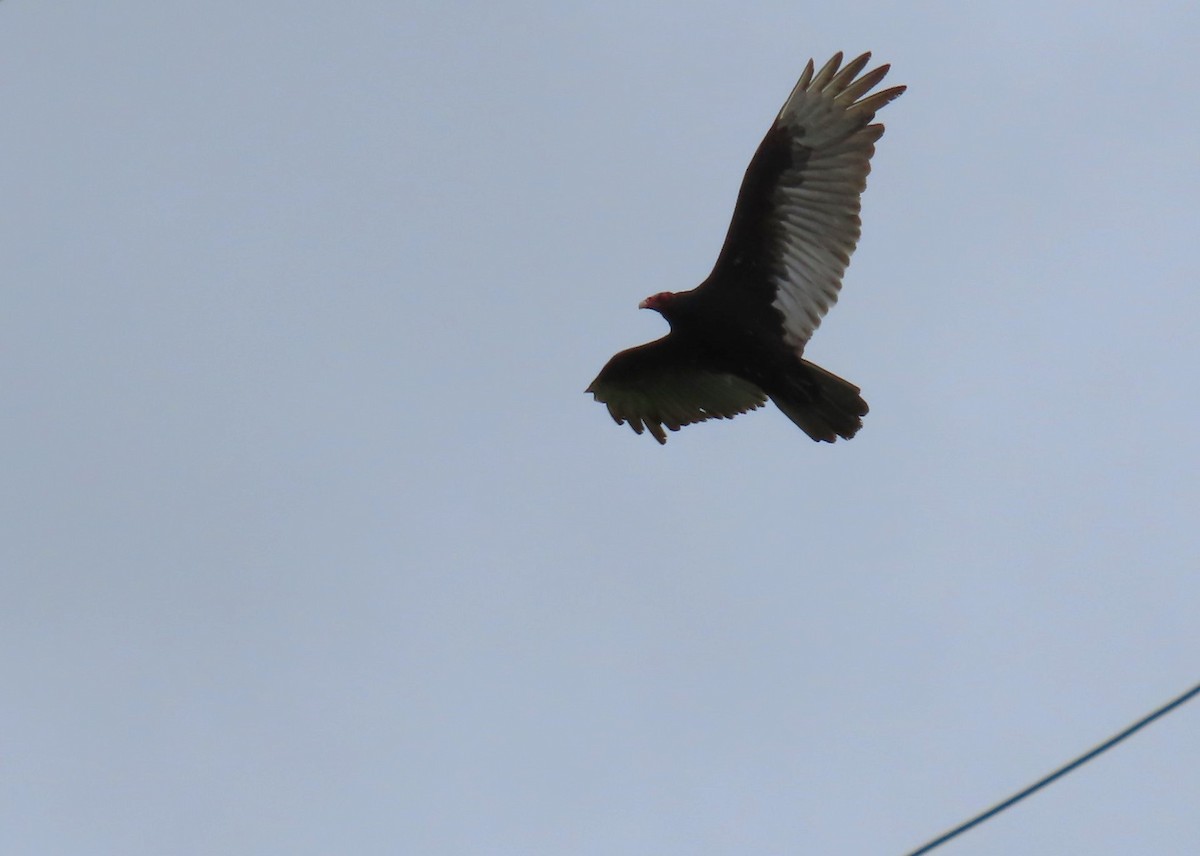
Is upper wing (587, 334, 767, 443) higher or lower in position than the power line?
higher

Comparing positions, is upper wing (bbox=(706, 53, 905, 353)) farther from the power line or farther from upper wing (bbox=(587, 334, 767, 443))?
the power line

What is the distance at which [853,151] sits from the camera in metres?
8.66

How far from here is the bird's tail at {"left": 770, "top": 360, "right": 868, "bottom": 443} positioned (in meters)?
8.58

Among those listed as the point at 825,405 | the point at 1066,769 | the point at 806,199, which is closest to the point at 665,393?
the point at 825,405

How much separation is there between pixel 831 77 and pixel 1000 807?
5.84m

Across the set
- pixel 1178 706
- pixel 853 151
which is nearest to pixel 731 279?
pixel 853 151

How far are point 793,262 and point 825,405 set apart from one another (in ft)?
2.93

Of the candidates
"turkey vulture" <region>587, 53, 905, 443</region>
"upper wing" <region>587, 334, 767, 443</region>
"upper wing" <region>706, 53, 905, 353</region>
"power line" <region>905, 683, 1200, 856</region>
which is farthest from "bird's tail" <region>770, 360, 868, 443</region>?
"power line" <region>905, 683, 1200, 856</region>

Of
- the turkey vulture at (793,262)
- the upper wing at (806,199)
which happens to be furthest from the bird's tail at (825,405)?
the upper wing at (806,199)

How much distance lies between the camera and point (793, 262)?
29.2 feet

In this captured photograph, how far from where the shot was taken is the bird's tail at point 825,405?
858 centimetres

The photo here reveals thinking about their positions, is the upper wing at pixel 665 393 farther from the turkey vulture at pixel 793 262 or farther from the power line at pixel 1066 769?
the power line at pixel 1066 769

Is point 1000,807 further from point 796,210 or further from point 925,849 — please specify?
point 796,210

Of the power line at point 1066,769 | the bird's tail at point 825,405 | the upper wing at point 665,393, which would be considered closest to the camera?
the power line at point 1066,769
